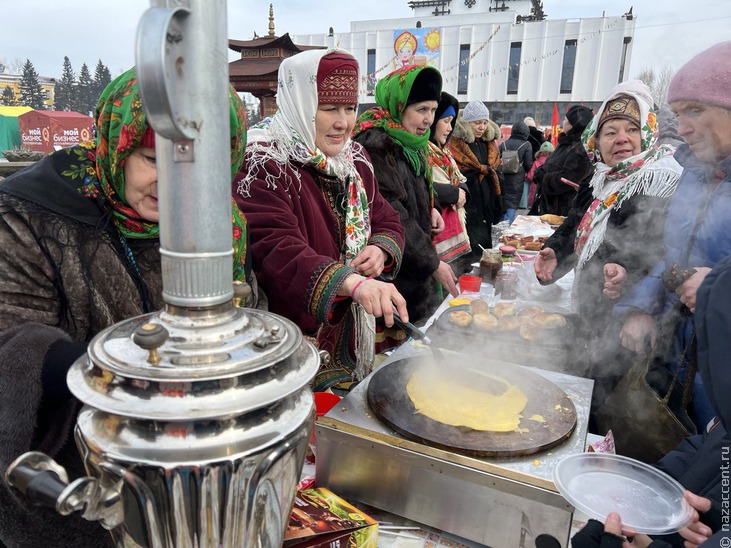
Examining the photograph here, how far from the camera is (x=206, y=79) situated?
510mm

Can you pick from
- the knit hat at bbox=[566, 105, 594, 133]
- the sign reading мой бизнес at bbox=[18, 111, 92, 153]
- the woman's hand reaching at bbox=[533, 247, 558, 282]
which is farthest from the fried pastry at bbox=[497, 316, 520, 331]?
the sign reading мой бизнес at bbox=[18, 111, 92, 153]

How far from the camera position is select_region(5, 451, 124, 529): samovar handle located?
50cm

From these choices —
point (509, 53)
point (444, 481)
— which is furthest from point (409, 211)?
point (509, 53)

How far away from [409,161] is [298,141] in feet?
3.89

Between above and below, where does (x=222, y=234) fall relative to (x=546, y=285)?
above

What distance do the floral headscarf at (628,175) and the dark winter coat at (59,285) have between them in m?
2.21

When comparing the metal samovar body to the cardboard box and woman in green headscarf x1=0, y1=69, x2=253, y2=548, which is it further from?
woman in green headscarf x1=0, y1=69, x2=253, y2=548

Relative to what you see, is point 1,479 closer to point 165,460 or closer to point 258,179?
point 165,460

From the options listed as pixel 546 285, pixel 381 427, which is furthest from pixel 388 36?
pixel 381 427

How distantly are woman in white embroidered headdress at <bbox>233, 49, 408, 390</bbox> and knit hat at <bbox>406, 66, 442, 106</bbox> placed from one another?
34.7 inches

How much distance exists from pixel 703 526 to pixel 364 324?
126 centimetres

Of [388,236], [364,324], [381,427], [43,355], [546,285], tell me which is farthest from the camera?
[546,285]

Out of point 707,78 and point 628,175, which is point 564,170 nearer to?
point 628,175

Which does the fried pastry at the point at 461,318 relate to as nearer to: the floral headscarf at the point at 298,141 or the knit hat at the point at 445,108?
the floral headscarf at the point at 298,141
